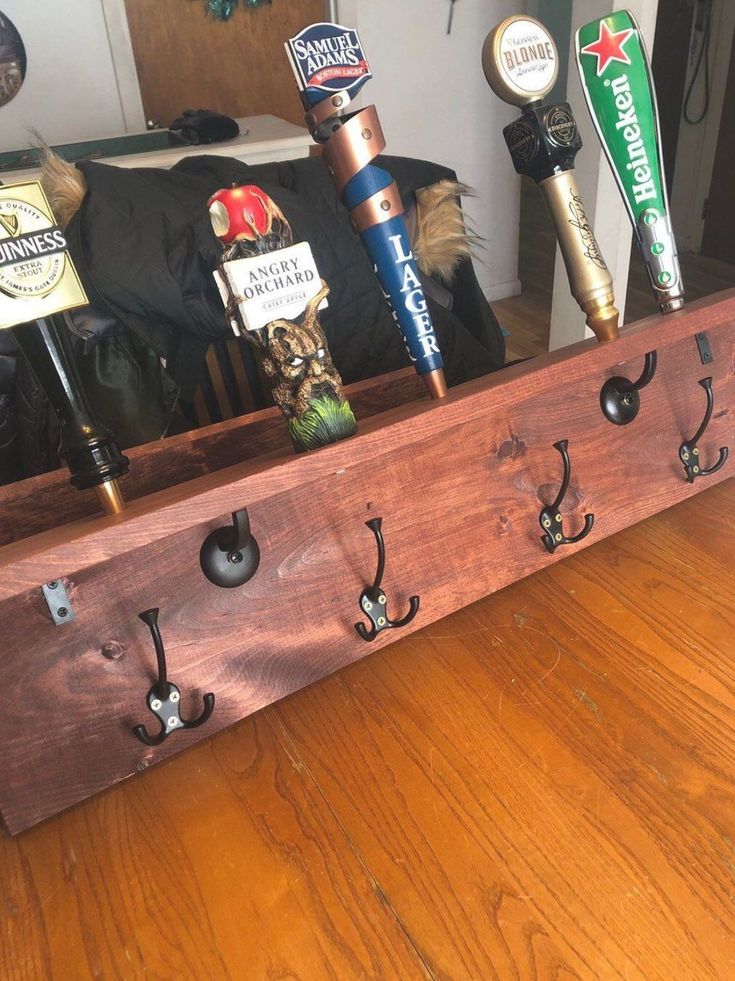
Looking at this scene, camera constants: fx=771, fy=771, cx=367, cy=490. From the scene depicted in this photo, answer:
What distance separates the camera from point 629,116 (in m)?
0.68

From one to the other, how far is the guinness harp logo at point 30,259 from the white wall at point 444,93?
241 centimetres

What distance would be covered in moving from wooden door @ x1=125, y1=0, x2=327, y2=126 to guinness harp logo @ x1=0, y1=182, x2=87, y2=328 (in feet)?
8.46

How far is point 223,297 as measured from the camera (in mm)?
544

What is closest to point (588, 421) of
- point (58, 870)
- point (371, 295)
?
point (371, 295)

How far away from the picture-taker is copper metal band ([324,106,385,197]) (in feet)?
1.82

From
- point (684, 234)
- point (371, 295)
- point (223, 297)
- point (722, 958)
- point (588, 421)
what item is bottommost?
point (684, 234)

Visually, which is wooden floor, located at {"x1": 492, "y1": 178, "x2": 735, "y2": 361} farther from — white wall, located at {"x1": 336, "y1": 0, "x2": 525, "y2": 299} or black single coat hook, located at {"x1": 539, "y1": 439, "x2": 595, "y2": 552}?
black single coat hook, located at {"x1": 539, "y1": 439, "x2": 595, "y2": 552}

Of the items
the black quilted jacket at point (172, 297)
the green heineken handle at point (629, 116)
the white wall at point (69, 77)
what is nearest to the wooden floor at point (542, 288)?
the black quilted jacket at point (172, 297)

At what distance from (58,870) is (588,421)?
0.62 m

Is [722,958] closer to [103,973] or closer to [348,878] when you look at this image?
[348,878]

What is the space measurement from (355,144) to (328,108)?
32 mm

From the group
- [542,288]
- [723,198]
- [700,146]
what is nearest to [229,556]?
[542,288]

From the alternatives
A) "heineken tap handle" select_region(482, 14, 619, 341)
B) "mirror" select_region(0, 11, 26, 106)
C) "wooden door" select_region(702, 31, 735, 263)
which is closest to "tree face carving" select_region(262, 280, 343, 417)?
"heineken tap handle" select_region(482, 14, 619, 341)

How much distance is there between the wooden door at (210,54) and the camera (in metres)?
2.61
